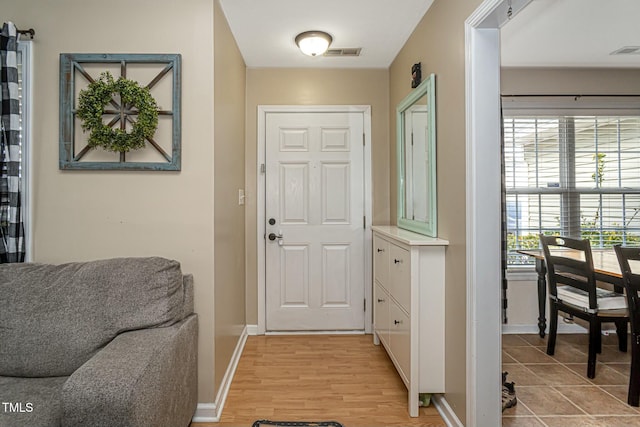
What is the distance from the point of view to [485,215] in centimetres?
172

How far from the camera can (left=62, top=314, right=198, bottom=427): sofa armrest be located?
1207mm

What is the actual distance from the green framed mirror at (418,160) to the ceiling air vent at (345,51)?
0.59 metres

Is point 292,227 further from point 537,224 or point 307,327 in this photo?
point 537,224

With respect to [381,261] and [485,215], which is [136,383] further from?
[381,261]

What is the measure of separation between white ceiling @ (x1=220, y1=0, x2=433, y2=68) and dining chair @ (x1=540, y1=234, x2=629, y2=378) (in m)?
Answer: 2.02

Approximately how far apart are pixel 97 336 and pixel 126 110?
1187 millimetres

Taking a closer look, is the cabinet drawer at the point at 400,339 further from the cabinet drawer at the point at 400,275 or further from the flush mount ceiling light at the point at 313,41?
the flush mount ceiling light at the point at 313,41

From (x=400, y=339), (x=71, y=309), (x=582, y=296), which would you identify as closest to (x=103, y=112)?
(x=71, y=309)

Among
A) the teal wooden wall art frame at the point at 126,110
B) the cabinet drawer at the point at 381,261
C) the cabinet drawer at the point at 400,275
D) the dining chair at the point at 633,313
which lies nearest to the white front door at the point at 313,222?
the cabinet drawer at the point at 381,261

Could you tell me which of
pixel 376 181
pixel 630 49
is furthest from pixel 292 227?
pixel 630 49

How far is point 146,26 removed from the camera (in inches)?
80.4

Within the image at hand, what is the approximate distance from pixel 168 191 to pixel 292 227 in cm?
149

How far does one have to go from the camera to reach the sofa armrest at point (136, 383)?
1.21 metres

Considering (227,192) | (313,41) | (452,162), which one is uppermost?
(313,41)
